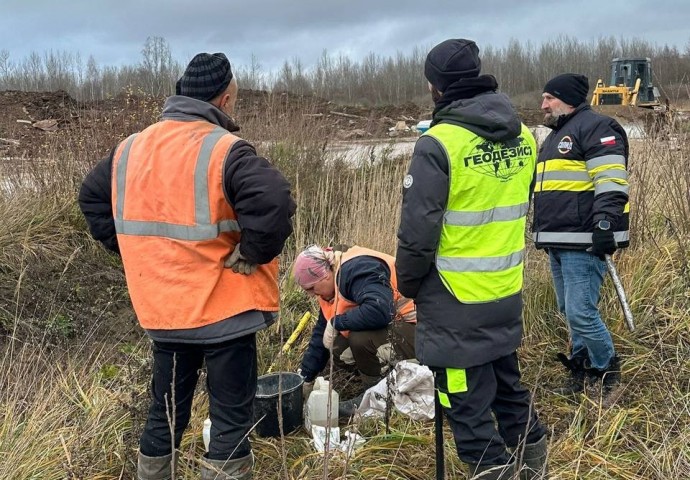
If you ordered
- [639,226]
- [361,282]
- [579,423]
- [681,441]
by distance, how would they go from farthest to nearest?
[639,226], [361,282], [579,423], [681,441]

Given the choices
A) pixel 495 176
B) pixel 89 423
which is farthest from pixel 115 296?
pixel 495 176

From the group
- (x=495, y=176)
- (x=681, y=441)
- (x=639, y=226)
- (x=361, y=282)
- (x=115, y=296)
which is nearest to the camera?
(x=495, y=176)

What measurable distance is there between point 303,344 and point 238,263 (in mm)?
1993

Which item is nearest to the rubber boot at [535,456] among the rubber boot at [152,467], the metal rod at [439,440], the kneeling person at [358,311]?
the metal rod at [439,440]

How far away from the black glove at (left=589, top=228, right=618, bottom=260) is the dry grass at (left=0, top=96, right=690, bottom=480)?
2.22 ft

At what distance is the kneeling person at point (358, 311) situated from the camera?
3.38m

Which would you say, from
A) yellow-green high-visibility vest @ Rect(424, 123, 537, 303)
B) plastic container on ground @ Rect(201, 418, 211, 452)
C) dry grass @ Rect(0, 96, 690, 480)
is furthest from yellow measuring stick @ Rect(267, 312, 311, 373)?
yellow-green high-visibility vest @ Rect(424, 123, 537, 303)

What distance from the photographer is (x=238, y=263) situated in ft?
7.88

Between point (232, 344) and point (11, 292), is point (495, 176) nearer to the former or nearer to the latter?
point (232, 344)

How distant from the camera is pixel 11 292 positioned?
4.85m

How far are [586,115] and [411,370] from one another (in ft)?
5.74

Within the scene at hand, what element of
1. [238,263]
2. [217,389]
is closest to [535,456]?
[217,389]

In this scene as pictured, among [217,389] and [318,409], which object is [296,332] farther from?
[217,389]

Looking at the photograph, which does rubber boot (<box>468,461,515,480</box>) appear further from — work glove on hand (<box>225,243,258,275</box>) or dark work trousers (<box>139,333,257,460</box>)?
work glove on hand (<box>225,243,258,275</box>)
